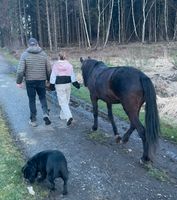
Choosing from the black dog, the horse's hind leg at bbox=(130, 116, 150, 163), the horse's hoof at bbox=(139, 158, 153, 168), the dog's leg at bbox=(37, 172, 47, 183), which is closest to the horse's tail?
the horse's hind leg at bbox=(130, 116, 150, 163)

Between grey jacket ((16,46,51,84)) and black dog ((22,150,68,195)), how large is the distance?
12.8ft

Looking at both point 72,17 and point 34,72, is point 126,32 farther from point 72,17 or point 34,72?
point 34,72

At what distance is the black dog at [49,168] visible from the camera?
602 centimetres

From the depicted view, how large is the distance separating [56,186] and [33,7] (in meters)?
44.7

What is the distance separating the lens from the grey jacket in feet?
32.4

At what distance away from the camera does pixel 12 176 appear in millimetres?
6719

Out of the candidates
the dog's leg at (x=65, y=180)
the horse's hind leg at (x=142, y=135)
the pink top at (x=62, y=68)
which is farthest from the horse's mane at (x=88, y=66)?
the dog's leg at (x=65, y=180)

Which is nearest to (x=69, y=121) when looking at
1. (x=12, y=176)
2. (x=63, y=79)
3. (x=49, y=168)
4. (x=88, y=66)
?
(x=63, y=79)

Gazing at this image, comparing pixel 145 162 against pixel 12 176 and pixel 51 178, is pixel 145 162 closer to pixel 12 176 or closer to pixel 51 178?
pixel 51 178

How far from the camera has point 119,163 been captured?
734cm

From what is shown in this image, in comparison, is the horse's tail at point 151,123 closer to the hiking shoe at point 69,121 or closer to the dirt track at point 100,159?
the dirt track at point 100,159

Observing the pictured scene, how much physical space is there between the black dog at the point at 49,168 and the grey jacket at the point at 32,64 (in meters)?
3.90

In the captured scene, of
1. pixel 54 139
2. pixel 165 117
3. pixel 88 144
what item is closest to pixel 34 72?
pixel 54 139

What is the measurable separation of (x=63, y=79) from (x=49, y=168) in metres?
4.40
